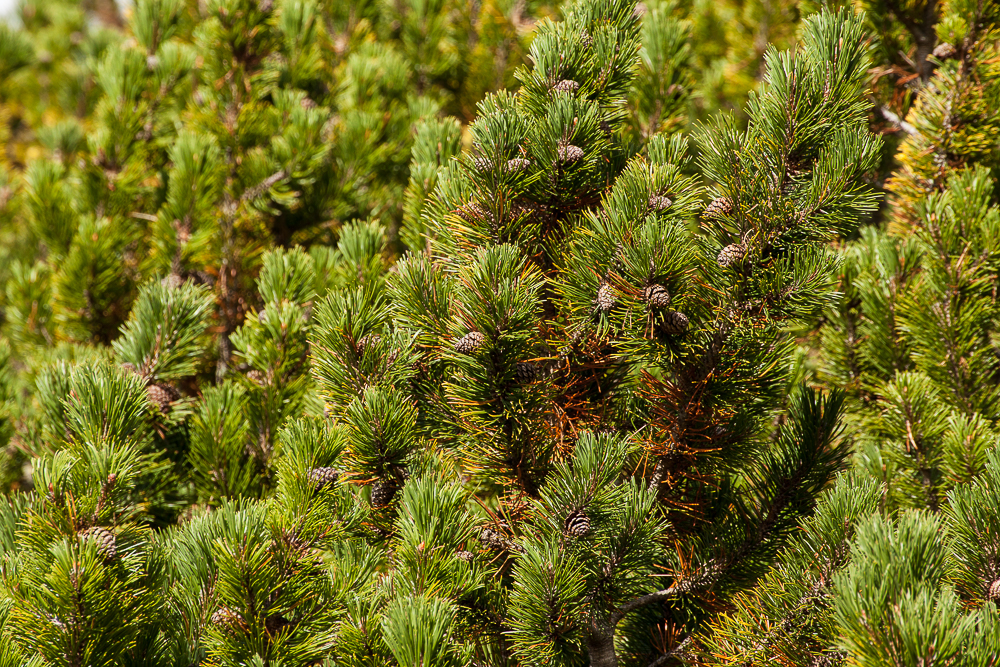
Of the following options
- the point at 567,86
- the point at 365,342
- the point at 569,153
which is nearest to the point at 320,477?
the point at 365,342

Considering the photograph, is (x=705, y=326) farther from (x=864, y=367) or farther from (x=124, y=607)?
(x=124, y=607)

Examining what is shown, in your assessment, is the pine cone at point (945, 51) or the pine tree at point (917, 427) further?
the pine cone at point (945, 51)

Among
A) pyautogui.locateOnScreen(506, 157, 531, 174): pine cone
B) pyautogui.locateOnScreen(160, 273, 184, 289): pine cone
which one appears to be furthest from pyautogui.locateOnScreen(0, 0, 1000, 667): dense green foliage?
pyautogui.locateOnScreen(160, 273, 184, 289): pine cone

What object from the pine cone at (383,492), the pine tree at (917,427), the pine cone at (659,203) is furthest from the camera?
the pine cone at (383,492)

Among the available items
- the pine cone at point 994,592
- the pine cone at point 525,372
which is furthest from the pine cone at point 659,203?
the pine cone at point 994,592

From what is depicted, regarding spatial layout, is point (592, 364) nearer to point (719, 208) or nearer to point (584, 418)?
point (584, 418)

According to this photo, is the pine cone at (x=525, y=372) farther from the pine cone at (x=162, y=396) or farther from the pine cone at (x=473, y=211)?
the pine cone at (x=162, y=396)
